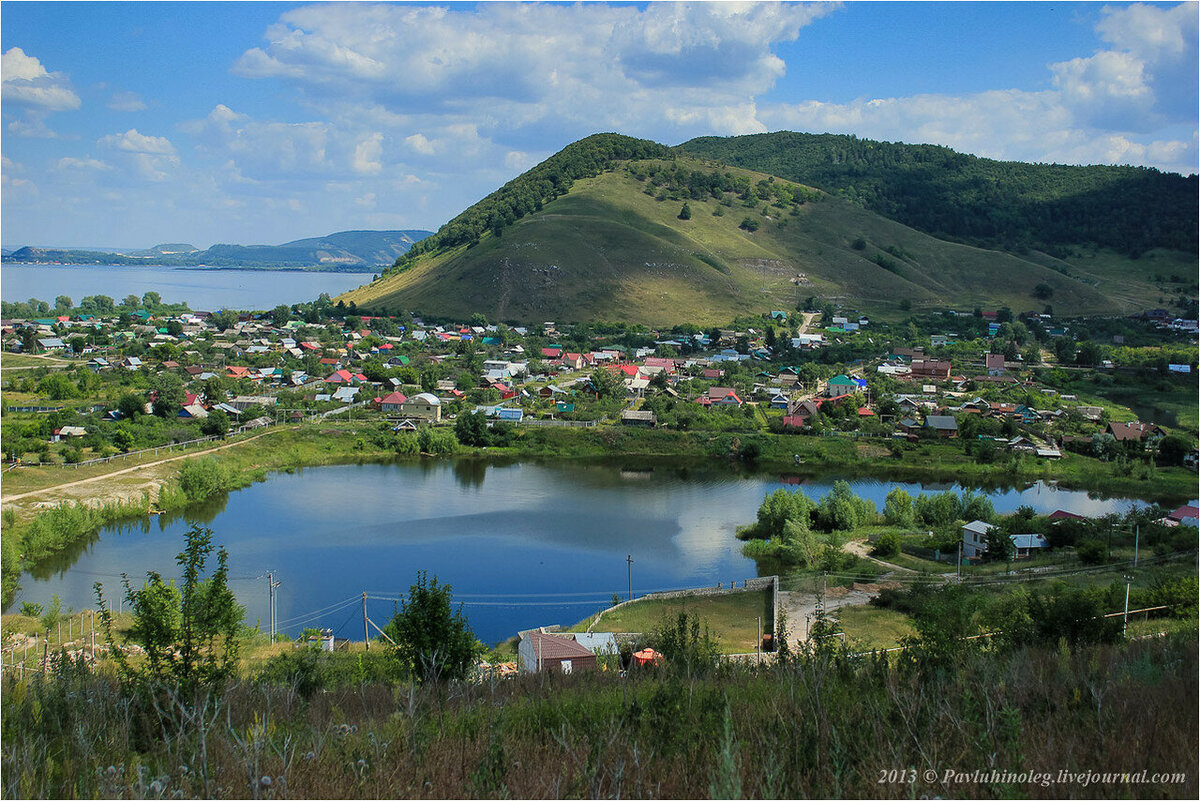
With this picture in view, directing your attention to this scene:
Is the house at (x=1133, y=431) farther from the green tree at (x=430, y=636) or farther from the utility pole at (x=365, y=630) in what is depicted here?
the green tree at (x=430, y=636)

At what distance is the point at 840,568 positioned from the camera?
1011 centimetres

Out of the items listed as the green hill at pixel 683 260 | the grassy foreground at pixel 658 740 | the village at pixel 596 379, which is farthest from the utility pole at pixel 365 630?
the green hill at pixel 683 260

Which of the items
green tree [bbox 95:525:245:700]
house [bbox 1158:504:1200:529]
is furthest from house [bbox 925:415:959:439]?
green tree [bbox 95:525:245:700]

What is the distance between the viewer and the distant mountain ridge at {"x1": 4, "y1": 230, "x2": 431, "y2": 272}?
395ft

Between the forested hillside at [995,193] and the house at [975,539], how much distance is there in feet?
124

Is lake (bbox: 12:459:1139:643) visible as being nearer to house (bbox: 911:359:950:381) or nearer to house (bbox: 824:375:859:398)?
house (bbox: 824:375:859:398)

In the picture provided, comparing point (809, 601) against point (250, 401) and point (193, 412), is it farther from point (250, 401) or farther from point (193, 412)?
point (250, 401)

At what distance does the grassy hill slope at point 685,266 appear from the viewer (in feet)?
113

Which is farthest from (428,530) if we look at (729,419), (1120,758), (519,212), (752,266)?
(519,212)

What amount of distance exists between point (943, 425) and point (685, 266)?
65.7 ft

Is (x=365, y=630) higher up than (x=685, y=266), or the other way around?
(x=685, y=266)

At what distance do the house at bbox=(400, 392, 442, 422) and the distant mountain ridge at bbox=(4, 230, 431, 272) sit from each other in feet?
319

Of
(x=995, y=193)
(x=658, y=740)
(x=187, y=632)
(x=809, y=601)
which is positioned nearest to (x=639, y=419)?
(x=809, y=601)

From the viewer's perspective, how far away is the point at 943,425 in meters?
17.4
